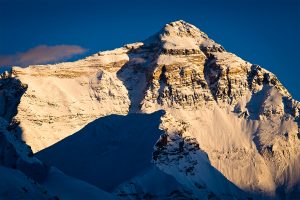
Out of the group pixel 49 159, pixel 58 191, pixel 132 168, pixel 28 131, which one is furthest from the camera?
pixel 28 131

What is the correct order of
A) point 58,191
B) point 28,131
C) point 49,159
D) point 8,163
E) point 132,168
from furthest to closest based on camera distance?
point 28,131, point 49,159, point 132,168, point 58,191, point 8,163

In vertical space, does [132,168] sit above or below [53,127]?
below

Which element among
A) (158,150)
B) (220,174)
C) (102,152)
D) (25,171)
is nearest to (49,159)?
(102,152)

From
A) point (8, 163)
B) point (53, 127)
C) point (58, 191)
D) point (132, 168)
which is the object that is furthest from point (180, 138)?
point (8, 163)

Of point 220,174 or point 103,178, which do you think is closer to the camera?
point 103,178

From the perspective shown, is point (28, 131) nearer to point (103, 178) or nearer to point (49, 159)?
point (49, 159)

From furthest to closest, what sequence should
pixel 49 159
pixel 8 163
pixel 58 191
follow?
1. pixel 49 159
2. pixel 58 191
3. pixel 8 163

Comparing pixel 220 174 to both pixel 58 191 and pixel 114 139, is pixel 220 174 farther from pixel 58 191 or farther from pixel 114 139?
pixel 58 191

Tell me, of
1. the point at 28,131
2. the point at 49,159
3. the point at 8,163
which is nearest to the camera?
the point at 8,163

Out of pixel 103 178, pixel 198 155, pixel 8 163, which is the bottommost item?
pixel 8 163
